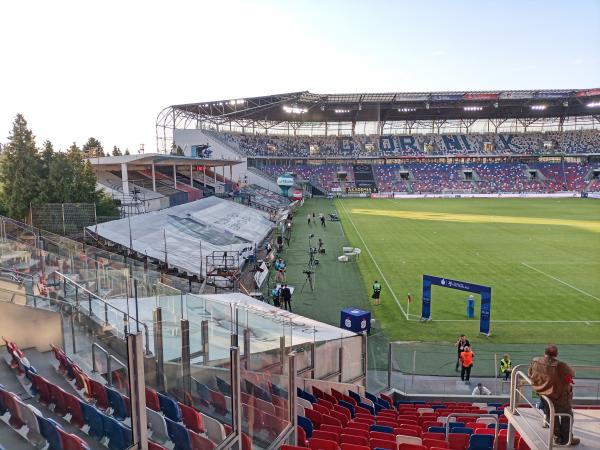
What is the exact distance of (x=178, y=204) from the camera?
1438 inches

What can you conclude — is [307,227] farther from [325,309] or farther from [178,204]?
[325,309]

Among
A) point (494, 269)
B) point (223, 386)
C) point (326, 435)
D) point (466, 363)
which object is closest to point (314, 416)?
point (326, 435)

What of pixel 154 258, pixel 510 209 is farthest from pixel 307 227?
pixel 510 209

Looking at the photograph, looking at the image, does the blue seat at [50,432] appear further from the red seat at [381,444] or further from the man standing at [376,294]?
the man standing at [376,294]

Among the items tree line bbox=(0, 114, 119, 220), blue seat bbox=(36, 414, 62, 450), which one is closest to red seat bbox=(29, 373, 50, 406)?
blue seat bbox=(36, 414, 62, 450)

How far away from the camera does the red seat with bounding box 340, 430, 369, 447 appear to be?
684cm

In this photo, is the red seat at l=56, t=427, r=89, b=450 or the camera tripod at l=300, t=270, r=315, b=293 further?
the camera tripod at l=300, t=270, r=315, b=293

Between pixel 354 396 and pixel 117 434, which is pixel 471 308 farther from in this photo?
pixel 117 434

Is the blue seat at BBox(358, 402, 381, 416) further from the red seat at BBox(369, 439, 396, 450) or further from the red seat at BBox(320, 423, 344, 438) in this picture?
the red seat at BBox(369, 439, 396, 450)

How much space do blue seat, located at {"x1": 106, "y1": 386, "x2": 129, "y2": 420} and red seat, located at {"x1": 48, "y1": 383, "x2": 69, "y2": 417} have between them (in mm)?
539

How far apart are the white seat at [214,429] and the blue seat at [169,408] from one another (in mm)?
368

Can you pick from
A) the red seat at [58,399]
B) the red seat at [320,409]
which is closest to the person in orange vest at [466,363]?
the red seat at [320,409]

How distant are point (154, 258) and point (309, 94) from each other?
5988 cm

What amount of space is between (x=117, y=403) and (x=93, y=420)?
0.56 metres
